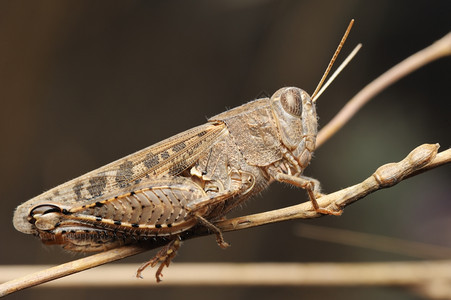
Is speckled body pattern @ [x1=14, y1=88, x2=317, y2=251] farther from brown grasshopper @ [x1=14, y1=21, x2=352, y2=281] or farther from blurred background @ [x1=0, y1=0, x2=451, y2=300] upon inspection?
blurred background @ [x1=0, y1=0, x2=451, y2=300]

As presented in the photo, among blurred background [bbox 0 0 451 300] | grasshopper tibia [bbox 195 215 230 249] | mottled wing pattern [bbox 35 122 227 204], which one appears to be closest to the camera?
grasshopper tibia [bbox 195 215 230 249]

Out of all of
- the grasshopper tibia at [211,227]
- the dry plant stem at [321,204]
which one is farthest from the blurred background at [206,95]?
the grasshopper tibia at [211,227]

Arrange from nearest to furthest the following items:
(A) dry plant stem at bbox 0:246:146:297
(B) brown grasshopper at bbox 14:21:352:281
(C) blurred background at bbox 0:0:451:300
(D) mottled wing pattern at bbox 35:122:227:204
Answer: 1. (A) dry plant stem at bbox 0:246:146:297
2. (B) brown grasshopper at bbox 14:21:352:281
3. (D) mottled wing pattern at bbox 35:122:227:204
4. (C) blurred background at bbox 0:0:451:300

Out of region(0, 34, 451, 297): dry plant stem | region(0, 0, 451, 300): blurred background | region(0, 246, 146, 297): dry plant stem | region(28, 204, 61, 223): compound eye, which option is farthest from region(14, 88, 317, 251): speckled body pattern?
region(0, 0, 451, 300): blurred background

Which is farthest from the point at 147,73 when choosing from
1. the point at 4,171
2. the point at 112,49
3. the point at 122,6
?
the point at 4,171

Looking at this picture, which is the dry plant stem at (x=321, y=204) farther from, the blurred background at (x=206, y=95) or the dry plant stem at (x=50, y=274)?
the blurred background at (x=206, y=95)

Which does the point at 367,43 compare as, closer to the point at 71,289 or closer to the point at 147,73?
the point at 147,73

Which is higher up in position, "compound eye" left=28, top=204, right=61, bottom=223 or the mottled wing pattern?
the mottled wing pattern

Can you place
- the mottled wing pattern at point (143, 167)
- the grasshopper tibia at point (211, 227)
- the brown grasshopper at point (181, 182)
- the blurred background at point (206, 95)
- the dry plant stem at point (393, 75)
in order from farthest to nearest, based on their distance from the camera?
the blurred background at point (206, 95) < the mottled wing pattern at point (143, 167) < the brown grasshopper at point (181, 182) < the grasshopper tibia at point (211, 227) < the dry plant stem at point (393, 75)
